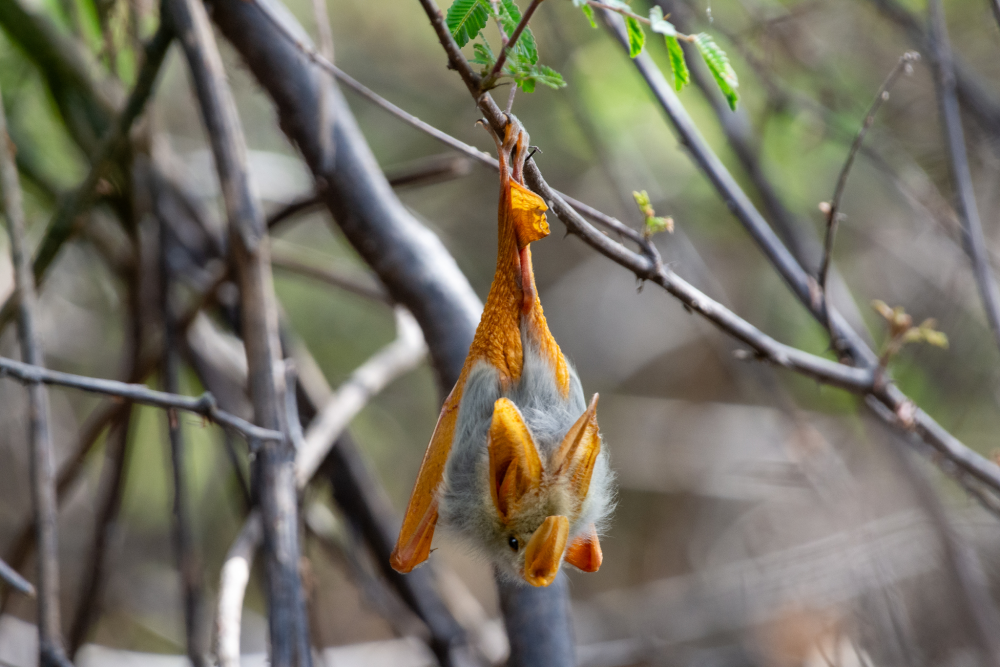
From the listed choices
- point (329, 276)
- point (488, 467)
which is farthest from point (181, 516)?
point (488, 467)

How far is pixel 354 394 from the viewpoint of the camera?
272 cm

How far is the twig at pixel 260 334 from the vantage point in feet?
5.91

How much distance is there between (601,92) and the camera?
15.0 feet

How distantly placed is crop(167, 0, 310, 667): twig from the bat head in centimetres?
58

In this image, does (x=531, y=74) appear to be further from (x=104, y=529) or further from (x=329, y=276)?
(x=104, y=529)

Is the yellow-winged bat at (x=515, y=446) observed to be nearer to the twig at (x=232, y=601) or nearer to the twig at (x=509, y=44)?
the twig at (x=509, y=44)

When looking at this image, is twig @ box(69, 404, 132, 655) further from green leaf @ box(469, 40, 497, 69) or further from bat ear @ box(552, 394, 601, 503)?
green leaf @ box(469, 40, 497, 69)

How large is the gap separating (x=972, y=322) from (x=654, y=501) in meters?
2.94

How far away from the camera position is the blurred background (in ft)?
10.3

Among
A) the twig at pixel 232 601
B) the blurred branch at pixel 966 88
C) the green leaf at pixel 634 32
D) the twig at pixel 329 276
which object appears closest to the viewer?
the green leaf at pixel 634 32

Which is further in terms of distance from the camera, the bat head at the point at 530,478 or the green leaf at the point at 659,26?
the bat head at the point at 530,478

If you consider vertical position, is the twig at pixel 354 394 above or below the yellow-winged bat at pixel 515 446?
below

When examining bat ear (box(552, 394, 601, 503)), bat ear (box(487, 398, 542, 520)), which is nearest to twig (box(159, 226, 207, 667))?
bat ear (box(487, 398, 542, 520))

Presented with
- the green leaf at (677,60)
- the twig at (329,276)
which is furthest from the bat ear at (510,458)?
the twig at (329,276)
